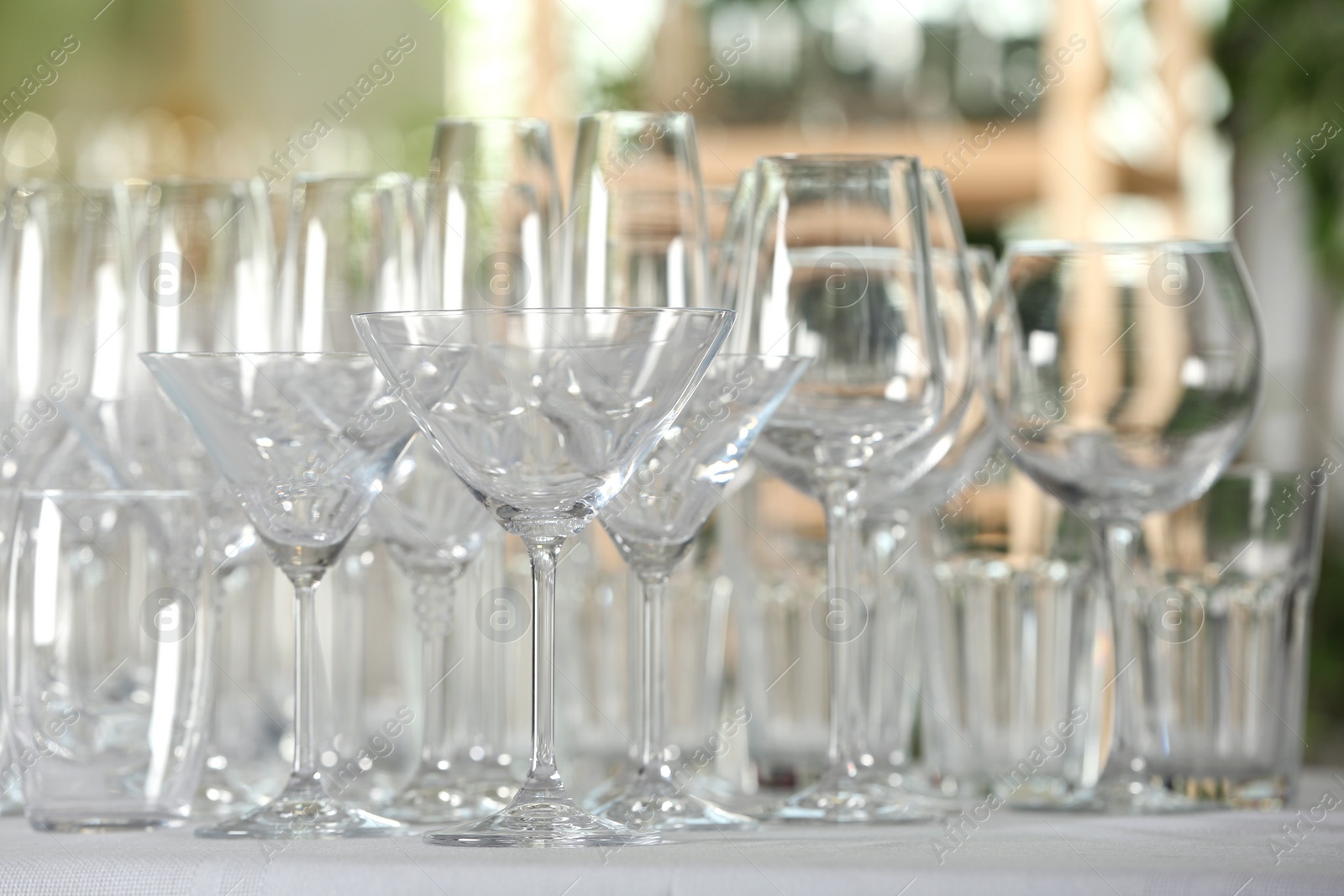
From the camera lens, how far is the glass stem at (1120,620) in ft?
2.21

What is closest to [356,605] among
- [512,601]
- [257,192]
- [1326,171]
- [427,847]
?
[512,601]

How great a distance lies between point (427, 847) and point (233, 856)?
55 mm

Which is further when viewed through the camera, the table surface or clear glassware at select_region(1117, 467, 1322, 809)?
clear glassware at select_region(1117, 467, 1322, 809)

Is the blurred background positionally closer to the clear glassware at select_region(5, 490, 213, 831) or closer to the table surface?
the clear glassware at select_region(5, 490, 213, 831)

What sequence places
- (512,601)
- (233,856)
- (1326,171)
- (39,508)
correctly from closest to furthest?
1. (233,856)
2. (39,508)
3. (512,601)
4. (1326,171)

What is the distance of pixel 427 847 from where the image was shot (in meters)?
0.49

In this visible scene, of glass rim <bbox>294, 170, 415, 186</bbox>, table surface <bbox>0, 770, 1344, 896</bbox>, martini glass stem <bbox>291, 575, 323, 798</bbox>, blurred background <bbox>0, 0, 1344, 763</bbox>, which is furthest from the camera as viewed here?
blurred background <bbox>0, 0, 1344, 763</bbox>

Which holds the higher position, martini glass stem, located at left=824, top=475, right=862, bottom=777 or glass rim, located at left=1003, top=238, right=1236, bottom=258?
glass rim, located at left=1003, top=238, right=1236, bottom=258

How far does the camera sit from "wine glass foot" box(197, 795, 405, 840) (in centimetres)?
53

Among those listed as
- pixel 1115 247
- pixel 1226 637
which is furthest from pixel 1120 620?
Result: pixel 1115 247

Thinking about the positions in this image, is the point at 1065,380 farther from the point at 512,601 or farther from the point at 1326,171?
the point at 1326,171

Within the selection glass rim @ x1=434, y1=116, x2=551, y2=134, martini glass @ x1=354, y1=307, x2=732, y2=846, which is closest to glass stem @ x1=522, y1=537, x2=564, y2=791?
martini glass @ x1=354, y1=307, x2=732, y2=846

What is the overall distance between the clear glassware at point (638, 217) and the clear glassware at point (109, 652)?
0.17 metres

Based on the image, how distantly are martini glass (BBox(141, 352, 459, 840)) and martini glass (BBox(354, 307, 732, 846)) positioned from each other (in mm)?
31
